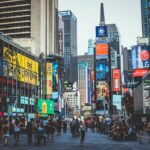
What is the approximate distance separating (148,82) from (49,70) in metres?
27.7

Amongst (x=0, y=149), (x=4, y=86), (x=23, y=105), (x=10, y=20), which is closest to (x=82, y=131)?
(x=0, y=149)

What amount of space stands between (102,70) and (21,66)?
10249 cm

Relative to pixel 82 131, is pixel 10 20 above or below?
above

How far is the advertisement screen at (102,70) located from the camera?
17138 centimetres

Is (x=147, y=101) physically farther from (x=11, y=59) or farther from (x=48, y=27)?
(x=48, y=27)

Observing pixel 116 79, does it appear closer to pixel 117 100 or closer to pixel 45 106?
pixel 117 100

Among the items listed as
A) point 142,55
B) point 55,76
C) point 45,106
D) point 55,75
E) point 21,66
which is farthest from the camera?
point 55,76

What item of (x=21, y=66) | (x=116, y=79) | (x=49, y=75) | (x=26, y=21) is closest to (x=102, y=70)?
(x=116, y=79)

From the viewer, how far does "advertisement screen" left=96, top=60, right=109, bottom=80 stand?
17138 centimetres

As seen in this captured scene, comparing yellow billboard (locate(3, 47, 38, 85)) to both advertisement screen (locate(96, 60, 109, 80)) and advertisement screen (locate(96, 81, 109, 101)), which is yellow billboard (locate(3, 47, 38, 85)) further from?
advertisement screen (locate(96, 81, 109, 101))

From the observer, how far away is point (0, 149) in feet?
72.8

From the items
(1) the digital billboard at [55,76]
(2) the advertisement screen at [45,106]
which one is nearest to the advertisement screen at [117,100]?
(1) the digital billboard at [55,76]

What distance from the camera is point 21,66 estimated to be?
74938mm

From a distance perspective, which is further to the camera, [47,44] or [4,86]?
[47,44]
